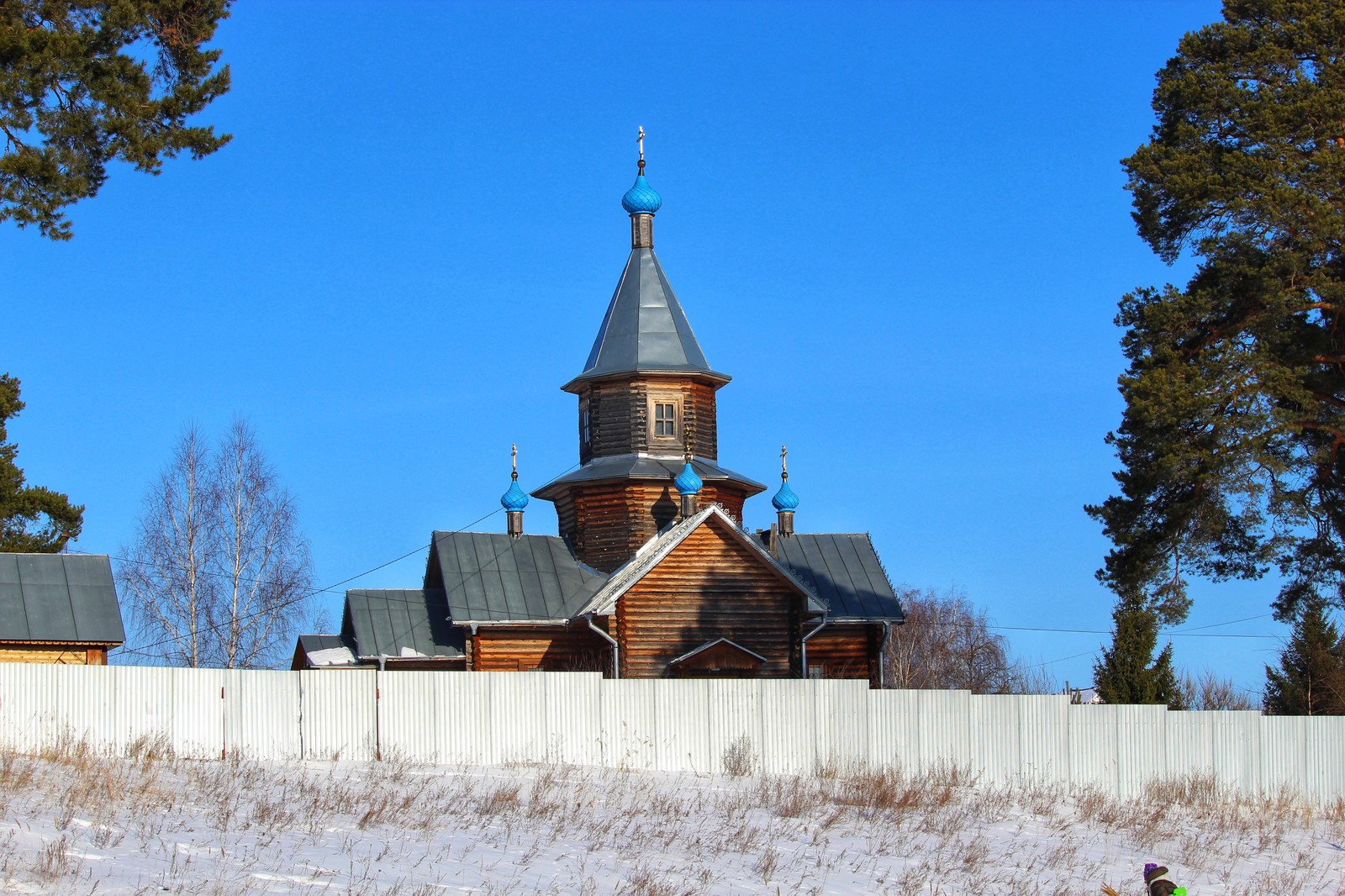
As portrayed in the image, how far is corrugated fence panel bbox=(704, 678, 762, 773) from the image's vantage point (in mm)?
20125

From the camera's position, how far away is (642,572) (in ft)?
88.0

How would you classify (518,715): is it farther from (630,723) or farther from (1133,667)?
(1133,667)

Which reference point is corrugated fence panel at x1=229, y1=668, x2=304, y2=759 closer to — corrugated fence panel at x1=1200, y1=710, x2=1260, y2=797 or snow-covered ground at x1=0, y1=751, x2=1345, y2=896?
snow-covered ground at x1=0, y1=751, x2=1345, y2=896

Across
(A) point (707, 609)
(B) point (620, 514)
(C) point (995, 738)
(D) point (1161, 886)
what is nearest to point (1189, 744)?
(C) point (995, 738)

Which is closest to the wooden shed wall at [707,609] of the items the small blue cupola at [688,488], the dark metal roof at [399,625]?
the small blue cupola at [688,488]

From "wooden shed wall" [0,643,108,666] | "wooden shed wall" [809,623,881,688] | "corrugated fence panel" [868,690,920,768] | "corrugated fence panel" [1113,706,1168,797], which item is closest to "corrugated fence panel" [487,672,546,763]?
"corrugated fence panel" [868,690,920,768]

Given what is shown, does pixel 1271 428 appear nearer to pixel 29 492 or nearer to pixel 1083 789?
pixel 1083 789

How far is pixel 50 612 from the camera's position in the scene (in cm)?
2253

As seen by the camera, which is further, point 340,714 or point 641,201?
point 641,201

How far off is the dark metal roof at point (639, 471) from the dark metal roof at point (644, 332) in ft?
5.71

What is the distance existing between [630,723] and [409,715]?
2.79 meters

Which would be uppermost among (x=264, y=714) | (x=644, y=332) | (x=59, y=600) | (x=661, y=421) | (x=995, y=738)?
(x=644, y=332)

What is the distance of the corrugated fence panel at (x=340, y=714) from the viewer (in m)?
19.3

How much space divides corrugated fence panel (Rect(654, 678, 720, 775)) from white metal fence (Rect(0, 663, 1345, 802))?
17mm
